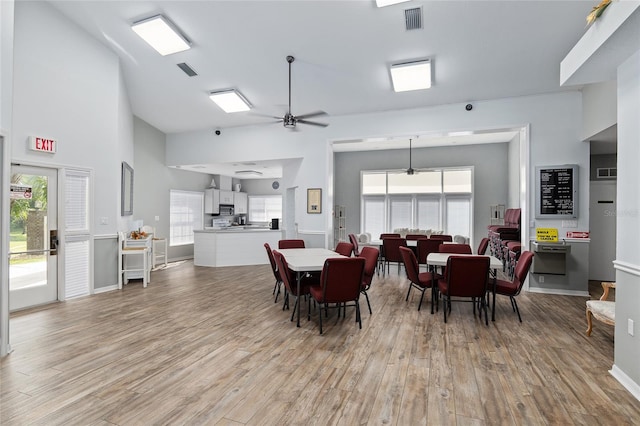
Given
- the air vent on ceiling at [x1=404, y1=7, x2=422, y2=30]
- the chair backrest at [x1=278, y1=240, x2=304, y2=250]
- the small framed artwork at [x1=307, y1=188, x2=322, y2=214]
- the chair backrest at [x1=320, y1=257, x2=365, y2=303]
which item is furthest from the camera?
the small framed artwork at [x1=307, y1=188, x2=322, y2=214]

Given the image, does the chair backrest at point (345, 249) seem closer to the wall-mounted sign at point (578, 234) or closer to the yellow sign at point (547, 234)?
the yellow sign at point (547, 234)

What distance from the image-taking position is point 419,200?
8969 mm

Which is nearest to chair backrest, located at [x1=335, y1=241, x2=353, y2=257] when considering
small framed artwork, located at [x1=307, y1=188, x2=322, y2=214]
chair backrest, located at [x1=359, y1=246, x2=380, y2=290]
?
chair backrest, located at [x1=359, y1=246, x2=380, y2=290]

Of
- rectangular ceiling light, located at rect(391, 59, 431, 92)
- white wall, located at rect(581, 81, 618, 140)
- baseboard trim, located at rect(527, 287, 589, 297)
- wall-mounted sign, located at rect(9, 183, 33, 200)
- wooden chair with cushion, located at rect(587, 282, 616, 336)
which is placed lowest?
baseboard trim, located at rect(527, 287, 589, 297)

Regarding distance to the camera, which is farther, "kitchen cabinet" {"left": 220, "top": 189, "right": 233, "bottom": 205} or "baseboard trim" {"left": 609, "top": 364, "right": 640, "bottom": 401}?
"kitchen cabinet" {"left": 220, "top": 189, "right": 233, "bottom": 205}

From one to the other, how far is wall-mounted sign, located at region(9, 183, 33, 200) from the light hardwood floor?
148 centimetres

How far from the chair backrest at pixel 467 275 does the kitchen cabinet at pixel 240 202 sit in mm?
8392

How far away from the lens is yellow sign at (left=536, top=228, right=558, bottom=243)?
503 centimetres

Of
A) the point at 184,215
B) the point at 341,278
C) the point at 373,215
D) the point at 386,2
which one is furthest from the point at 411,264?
the point at 184,215

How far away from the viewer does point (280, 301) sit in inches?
182

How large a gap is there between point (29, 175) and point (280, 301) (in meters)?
3.78

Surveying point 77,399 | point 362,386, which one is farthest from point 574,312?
point 77,399

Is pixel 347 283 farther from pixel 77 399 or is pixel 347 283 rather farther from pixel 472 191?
pixel 472 191

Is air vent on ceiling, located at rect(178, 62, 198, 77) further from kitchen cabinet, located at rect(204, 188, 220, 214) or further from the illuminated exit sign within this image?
kitchen cabinet, located at rect(204, 188, 220, 214)
